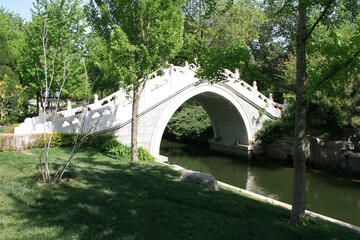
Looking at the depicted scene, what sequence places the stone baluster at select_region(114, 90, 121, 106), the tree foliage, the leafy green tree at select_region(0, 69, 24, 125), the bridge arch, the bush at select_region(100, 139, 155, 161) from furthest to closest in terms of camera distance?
the tree foliage, the bridge arch, the stone baluster at select_region(114, 90, 121, 106), the bush at select_region(100, 139, 155, 161), the leafy green tree at select_region(0, 69, 24, 125)

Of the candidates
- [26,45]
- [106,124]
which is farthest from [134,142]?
[26,45]

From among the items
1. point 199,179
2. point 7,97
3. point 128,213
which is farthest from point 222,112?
point 128,213

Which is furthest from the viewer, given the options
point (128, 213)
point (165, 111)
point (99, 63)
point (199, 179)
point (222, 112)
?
point (222, 112)

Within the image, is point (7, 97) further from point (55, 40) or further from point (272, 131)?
point (272, 131)

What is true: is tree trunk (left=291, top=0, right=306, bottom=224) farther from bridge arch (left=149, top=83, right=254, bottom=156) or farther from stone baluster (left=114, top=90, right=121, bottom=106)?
stone baluster (left=114, top=90, right=121, bottom=106)

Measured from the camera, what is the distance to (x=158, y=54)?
8.70m

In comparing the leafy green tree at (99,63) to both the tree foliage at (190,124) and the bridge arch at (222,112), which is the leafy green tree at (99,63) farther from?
the tree foliage at (190,124)

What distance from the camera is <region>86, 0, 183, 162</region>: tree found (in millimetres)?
8289

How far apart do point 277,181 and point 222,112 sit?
7256 millimetres

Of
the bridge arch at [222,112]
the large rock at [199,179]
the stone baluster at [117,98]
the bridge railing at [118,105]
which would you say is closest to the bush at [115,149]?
the bridge railing at [118,105]

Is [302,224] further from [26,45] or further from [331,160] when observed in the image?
[26,45]

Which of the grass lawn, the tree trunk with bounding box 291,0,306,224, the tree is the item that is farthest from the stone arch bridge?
the grass lawn

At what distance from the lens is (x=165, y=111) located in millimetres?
12812

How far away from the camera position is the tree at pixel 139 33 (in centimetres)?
829
